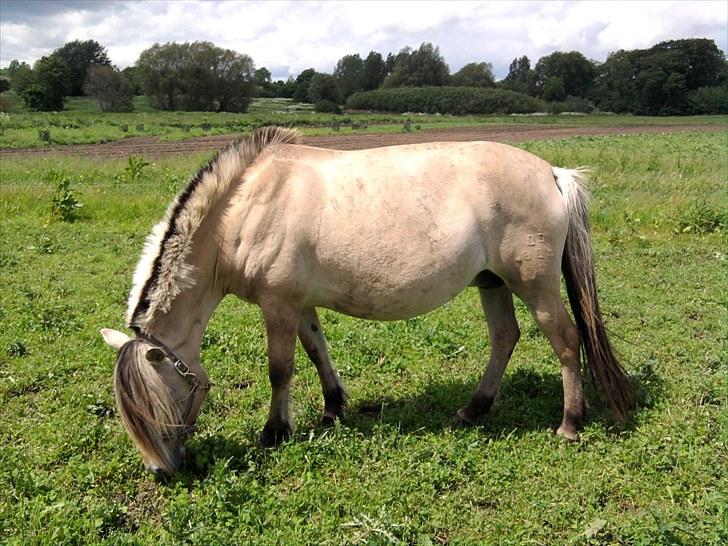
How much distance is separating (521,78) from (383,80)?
99.5 ft

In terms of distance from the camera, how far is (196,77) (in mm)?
67688

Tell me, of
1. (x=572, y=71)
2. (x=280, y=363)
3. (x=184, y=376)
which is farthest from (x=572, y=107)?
(x=184, y=376)

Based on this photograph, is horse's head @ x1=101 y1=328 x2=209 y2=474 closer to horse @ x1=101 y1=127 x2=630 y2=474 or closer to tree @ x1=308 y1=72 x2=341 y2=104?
horse @ x1=101 y1=127 x2=630 y2=474

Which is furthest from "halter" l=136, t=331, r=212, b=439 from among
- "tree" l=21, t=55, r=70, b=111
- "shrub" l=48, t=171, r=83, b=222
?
"tree" l=21, t=55, r=70, b=111

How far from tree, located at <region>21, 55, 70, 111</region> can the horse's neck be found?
6440 cm

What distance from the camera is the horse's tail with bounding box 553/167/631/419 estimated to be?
14.8 ft

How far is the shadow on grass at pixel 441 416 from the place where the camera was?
13.5ft

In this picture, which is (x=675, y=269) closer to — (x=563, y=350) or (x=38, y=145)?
(x=563, y=350)

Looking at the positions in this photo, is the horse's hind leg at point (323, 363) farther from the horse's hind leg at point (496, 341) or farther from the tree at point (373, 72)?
the tree at point (373, 72)

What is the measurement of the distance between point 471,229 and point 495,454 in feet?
5.41

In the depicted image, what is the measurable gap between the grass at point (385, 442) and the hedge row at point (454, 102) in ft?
250

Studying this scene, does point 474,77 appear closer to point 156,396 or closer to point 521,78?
point 521,78

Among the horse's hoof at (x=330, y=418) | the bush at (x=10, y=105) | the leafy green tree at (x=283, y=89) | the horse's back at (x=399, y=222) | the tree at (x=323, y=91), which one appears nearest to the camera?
the horse's back at (x=399, y=222)

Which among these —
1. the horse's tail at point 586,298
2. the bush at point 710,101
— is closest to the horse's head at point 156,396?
the horse's tail at point 586,298
